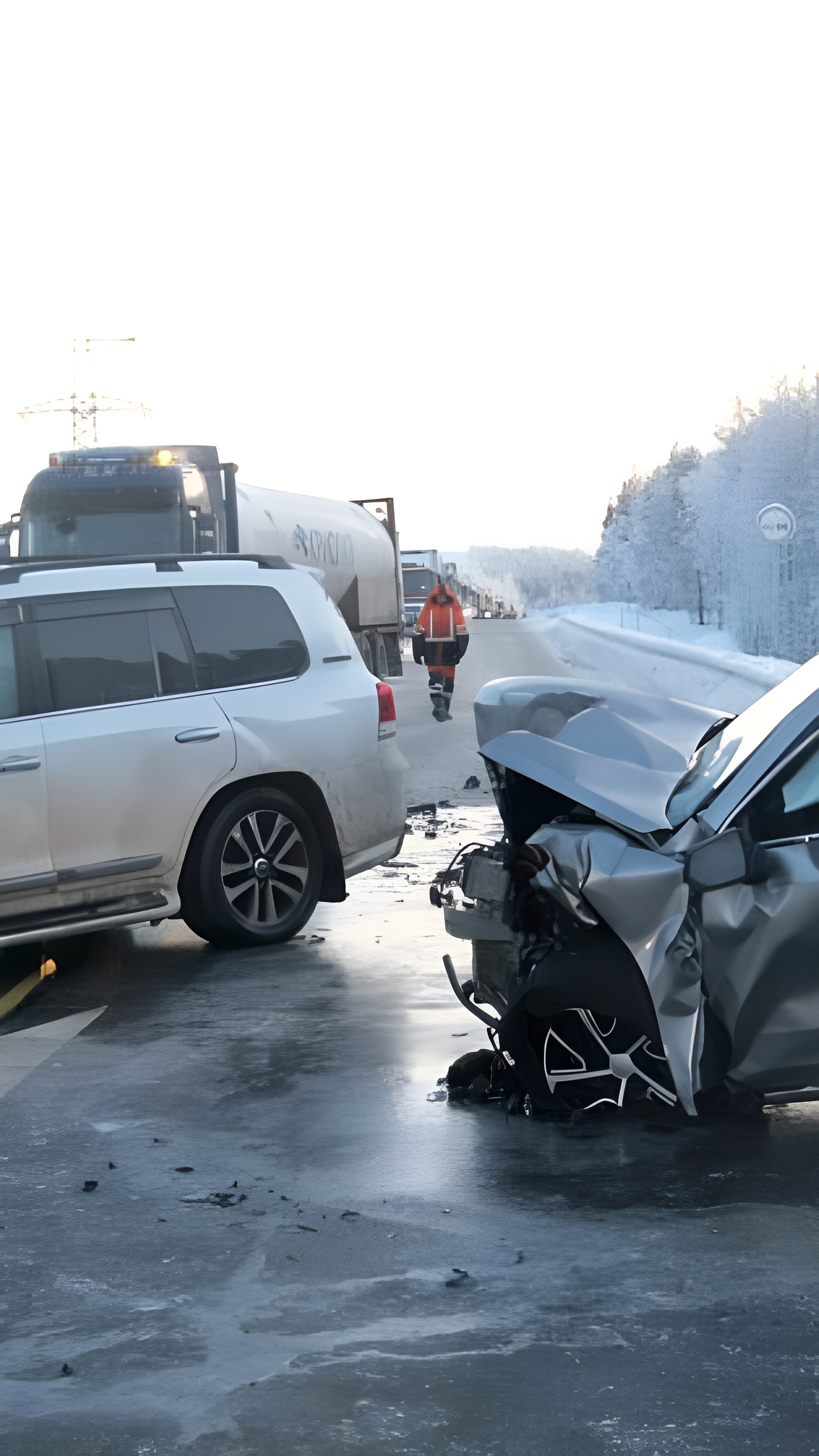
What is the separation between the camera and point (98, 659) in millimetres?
7680

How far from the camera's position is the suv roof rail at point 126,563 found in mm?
7633

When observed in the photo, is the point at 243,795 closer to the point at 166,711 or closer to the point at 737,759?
the point at 166,711

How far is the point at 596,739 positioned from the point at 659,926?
1.19 meters

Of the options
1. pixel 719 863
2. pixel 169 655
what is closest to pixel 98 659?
pixel 169 655

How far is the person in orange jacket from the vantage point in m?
22.5

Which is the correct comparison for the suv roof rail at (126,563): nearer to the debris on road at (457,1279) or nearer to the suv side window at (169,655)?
the suv side window at (169,655)

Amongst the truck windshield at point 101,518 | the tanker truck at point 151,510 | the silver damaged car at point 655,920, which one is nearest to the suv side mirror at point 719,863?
the silver damaged car at point 655,920

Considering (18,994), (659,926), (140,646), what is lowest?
(18,994)

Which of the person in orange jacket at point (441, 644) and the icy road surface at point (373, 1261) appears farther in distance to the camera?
the person in orange jacket at point (441, 644)

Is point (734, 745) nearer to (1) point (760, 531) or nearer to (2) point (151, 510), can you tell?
(2) point (151, 510)

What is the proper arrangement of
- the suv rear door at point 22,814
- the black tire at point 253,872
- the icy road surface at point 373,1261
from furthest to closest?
1. the black tire at point 253,872
2. the suv rear door at point 22,814
3. the icy road surface at point 373,1261

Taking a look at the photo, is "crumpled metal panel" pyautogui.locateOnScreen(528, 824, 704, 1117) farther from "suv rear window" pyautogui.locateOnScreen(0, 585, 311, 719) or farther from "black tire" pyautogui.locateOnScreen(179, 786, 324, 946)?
"suv rear window" pyautogui.locateOnScreen(0, 585, 311, 719)

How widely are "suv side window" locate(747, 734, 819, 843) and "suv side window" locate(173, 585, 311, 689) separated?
12.8ft

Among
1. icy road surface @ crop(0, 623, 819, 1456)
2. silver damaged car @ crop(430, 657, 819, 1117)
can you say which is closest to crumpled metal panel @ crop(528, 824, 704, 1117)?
silver damaged car @ crop(430, 657, 819, 1117)
